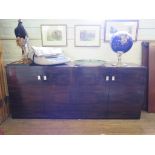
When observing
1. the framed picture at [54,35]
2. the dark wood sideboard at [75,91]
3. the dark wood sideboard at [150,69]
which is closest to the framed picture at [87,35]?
the framed picture at [54,35]

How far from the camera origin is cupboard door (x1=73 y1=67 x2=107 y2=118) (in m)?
2.53

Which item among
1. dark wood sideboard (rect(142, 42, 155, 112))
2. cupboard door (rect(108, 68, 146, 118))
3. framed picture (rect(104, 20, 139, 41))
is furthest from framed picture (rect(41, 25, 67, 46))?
dark wood sideboard (rect(142, 42, 155, 112))

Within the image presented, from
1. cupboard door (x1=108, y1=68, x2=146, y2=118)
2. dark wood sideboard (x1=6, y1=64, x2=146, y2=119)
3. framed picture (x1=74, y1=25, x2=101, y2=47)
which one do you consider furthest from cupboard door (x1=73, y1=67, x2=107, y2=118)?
framed picture (x1=74, y1=25, x2=101, y2=47)

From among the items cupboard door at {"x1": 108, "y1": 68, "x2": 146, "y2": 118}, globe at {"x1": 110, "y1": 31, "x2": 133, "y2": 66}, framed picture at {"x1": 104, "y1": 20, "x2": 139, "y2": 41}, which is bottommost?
cupboard door at {"x1": 108, "y1": 68, "x2": 146, "y2": 118}

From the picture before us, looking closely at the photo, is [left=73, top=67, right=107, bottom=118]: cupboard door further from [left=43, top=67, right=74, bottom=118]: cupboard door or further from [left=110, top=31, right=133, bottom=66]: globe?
[left=110, top=31, right=133, bottom=66]: globe

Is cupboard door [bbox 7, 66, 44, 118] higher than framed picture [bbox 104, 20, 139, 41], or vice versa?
framed picture [bbox 104, 20, 139, 41]

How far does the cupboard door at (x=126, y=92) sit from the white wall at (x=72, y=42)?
470 mm

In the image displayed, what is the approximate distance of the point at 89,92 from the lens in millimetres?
2604

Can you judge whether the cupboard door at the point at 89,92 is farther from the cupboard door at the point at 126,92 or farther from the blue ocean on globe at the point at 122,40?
the blue ocean on globe at the point at 122,40

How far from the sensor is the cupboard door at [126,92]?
8.34 feet

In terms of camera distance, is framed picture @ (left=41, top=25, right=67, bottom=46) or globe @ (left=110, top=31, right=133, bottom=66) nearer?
globe @ (left=110, top=31, right=133, bottom=66)

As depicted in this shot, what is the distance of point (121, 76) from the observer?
8.37ft
